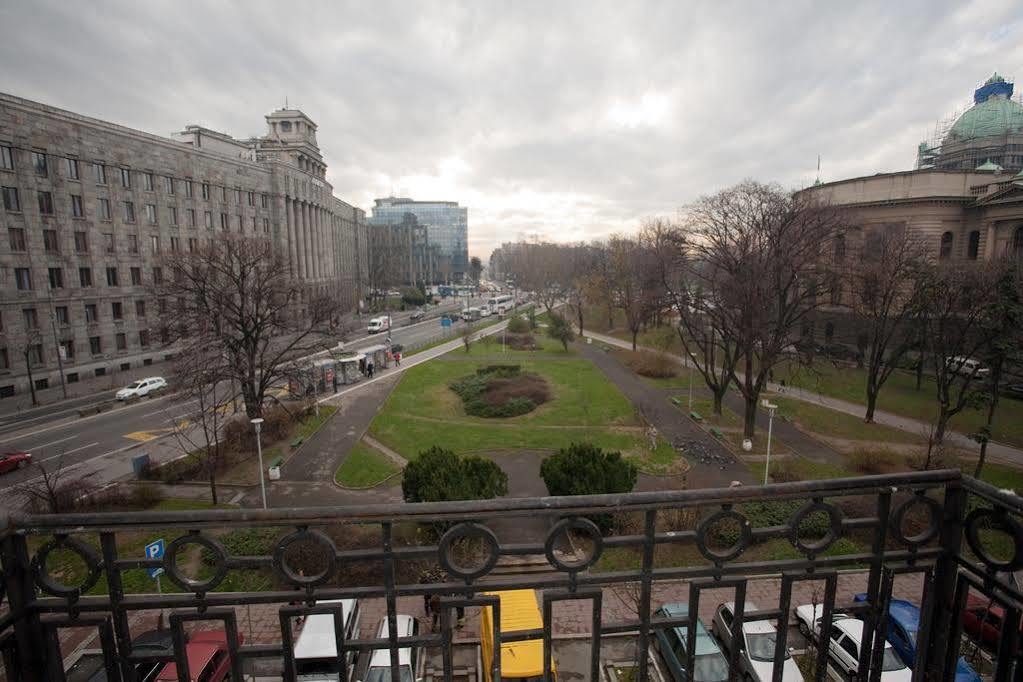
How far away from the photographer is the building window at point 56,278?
34.5 m

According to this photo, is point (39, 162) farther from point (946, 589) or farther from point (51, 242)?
point (946, 589)

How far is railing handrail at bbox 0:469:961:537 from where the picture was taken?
103 inches

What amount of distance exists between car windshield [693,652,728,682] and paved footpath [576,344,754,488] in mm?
6182

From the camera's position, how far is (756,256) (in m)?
23.7

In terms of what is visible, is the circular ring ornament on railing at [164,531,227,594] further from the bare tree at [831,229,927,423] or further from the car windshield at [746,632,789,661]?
the bare tree at [831,229,927,423]

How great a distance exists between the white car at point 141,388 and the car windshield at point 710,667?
110 feet

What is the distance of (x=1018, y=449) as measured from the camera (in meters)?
22.8

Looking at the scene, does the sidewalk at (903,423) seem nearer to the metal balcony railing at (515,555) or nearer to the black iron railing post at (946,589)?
the black iron railing post at (946,589)

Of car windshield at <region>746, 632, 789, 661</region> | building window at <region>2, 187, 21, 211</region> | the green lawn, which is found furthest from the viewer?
building window at <region>2, 187, 21, 211</region>

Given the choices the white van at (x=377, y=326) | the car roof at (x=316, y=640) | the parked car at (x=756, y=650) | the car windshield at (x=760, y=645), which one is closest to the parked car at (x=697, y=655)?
the parked car at (x=756, y=650)

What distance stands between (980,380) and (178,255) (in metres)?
46.1

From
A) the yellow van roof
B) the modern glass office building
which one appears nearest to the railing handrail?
the yellow van roof

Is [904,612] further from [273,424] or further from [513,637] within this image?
[273,424]

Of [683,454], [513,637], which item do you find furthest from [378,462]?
[513,637]
